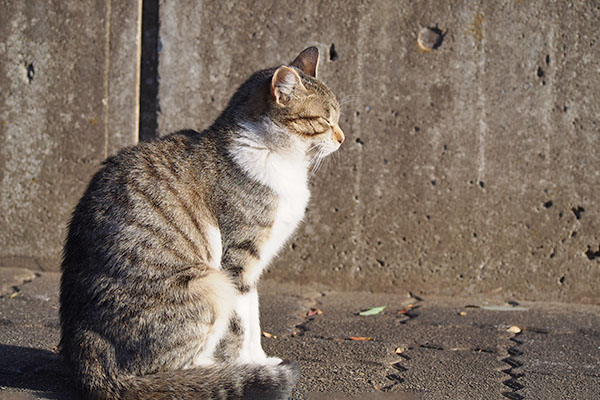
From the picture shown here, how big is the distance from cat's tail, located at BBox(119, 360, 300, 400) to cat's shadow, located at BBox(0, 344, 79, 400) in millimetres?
324

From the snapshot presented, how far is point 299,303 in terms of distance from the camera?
4.35 m

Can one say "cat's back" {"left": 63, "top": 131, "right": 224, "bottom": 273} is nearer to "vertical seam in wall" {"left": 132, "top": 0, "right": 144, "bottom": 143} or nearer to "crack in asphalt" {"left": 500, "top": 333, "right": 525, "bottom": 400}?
"crack in asphalt" {"left": 500, "top": 333, "right": 525, "bottom": 400}

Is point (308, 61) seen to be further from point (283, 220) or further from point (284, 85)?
point (283, 220)

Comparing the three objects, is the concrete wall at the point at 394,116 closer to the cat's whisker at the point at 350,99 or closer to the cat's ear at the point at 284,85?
the cat's whisker at the point at 350,99

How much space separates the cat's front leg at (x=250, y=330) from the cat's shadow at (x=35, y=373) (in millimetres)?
740

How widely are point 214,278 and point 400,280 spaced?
2143 millimetres

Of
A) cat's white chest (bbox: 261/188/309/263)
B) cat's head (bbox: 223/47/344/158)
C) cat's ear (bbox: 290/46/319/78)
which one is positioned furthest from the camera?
cat's ear (bbox: 290/46/319/78)

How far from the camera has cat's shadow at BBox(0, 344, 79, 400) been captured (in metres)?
2.72

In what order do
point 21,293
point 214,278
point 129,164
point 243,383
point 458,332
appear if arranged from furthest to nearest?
point 21,293 < point 458,332 < point 129,164 < point 214,278 < point 243,383

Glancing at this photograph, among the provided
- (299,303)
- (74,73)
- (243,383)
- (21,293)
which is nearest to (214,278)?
(243,383)

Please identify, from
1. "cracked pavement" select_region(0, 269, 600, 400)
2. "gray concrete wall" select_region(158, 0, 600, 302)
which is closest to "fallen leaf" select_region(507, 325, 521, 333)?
"cracked pavement" select_region(0, 269, 600, 400)

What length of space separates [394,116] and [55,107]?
239cm

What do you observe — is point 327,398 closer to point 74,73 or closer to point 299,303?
point 299,303

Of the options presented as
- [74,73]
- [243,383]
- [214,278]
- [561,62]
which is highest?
[561,62]
